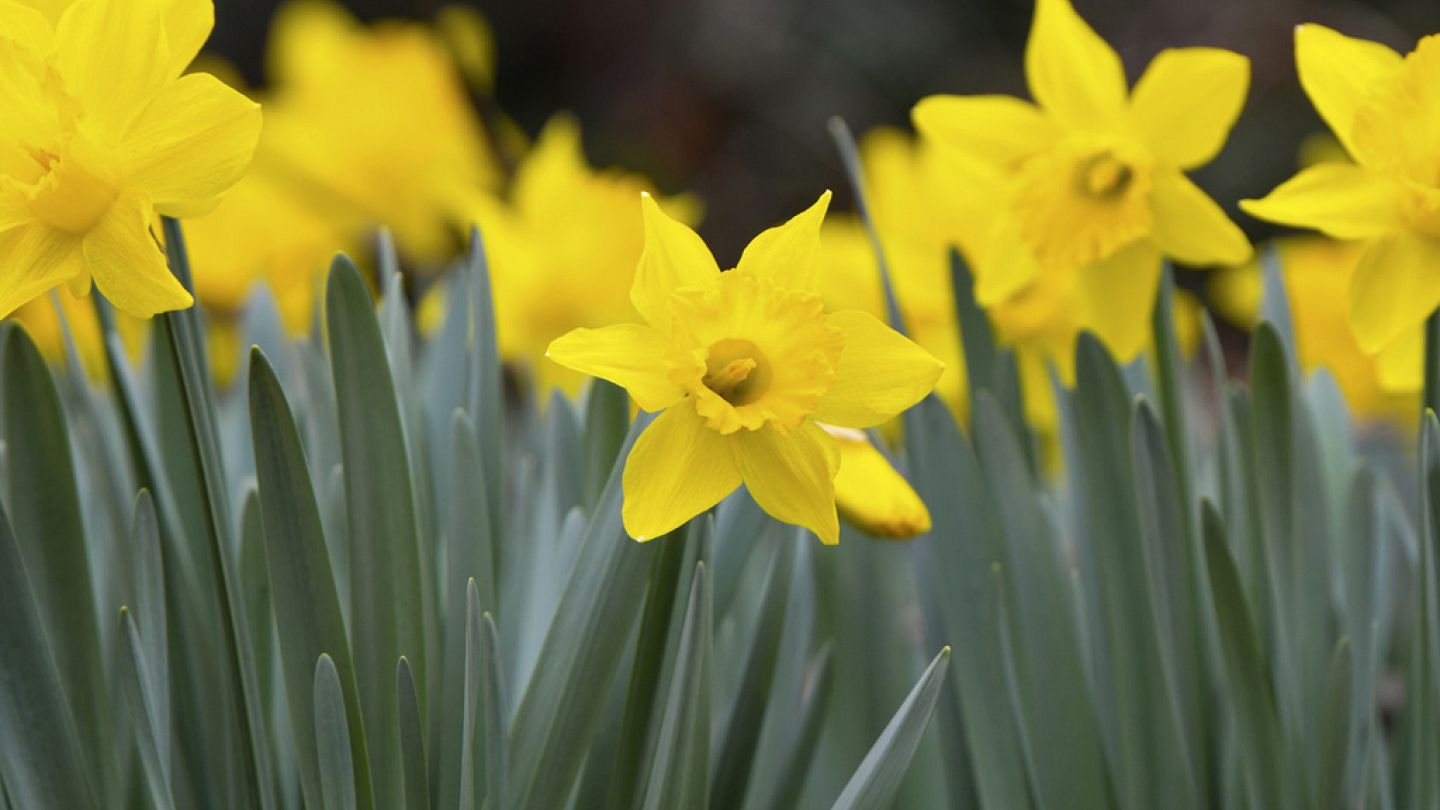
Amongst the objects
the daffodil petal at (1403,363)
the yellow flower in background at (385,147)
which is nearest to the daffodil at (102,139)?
the daffodil petal at (1403,363)

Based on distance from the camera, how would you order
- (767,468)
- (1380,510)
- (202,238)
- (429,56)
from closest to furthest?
(767,468)
(1380,510)
(202,238)
(429,56)

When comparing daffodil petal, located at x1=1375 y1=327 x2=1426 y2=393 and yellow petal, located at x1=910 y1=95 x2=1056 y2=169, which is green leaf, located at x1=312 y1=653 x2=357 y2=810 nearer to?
yellow petal, located at x1=910 y1=95 x2=1056 y2=169

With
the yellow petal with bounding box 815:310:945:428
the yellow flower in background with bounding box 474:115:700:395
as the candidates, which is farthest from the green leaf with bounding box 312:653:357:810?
the yellow flower in background with bounding box 474:115:700:395

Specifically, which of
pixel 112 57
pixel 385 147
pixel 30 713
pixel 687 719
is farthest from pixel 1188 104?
pixel 385 147

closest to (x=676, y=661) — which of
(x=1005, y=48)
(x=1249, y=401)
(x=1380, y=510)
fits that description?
(x=1249, y=401)

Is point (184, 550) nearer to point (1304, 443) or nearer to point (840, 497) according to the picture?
point (840, 497)

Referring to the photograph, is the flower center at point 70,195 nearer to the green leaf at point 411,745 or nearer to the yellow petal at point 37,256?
the yellow petal at point 37,256
